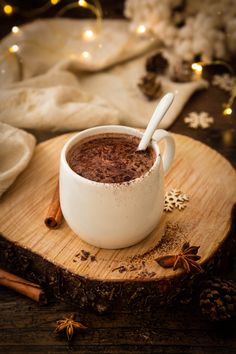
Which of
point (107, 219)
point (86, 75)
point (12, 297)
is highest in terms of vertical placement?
point (107, 219)

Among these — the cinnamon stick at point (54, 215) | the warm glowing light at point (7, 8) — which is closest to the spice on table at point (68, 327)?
the cinnamon stick at point (54, 215)

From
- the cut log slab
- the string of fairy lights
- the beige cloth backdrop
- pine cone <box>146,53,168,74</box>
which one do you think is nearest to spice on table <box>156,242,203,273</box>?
the cut log slab

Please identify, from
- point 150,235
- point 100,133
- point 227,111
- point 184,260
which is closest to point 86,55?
point 227,111

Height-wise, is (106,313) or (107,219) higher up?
(107,219)

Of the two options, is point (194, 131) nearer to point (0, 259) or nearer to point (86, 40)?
point (86, 40)

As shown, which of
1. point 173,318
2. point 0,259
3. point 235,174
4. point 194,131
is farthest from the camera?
point 194,131

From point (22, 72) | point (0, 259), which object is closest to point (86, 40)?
point (22, 72)
